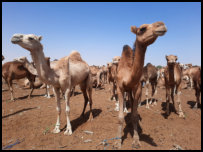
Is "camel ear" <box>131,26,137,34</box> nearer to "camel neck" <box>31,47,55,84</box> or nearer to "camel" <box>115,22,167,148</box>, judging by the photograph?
"camel" <box>115,22,167,148</box>

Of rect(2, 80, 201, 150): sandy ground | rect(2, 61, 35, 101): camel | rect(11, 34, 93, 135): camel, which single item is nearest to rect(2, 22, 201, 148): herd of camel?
rect(11, 34, 93, 135): camel

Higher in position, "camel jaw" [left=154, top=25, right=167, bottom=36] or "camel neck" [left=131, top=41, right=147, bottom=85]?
"camel jaw" [left=154, top=25, right=167, bottom=36]

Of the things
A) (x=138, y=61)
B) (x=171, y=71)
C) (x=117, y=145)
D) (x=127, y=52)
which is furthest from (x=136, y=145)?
(x=171, y=71)

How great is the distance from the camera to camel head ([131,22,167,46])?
112 inches

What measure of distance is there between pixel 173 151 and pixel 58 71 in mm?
4621

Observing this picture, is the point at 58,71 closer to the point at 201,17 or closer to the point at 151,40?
the point at 151,40

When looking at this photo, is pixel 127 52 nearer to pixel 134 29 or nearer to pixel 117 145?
pixel 134 29

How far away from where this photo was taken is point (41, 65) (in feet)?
14.3

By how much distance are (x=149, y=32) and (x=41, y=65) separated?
11.7 ft

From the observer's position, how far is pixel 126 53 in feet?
14.1

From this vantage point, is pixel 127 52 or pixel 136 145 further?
pixel 127 52

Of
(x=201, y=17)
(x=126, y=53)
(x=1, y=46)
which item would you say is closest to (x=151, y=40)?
(x=126, y=53)

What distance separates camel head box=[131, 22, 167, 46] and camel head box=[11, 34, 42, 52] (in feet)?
10.5

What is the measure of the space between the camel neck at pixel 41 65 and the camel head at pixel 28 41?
154 mm
